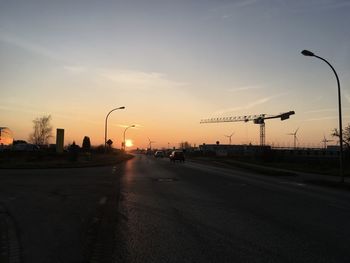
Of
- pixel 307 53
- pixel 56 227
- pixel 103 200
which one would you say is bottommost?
pixel 56 227

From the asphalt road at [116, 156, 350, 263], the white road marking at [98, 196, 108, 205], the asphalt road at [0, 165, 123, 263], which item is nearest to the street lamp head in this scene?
the asphalt road at [116, 156, 350, 263]

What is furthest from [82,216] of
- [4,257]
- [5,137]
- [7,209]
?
[5,137]

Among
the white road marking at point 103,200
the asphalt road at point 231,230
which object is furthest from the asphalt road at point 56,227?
the asphalt road at point 231,230

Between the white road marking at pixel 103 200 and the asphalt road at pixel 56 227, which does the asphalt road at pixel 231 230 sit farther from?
the white road marking at pixel 103 200

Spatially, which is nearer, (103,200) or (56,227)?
(56,227)

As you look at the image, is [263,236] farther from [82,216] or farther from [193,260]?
[82,216]

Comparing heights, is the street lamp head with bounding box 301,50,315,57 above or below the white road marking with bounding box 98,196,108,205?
above

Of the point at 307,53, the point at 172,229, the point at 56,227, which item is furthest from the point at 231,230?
the point at 307,53

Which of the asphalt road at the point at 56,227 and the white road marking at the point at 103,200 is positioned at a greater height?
the white road marking at the point at 103,200

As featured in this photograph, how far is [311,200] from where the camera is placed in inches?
642

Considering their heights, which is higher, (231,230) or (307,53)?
(307,53)

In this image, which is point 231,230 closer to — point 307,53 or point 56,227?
point 56,227

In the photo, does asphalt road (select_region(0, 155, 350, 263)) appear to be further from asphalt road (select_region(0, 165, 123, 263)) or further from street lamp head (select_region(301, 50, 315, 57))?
street lamp head (select_region(301, 50, 315, 57))

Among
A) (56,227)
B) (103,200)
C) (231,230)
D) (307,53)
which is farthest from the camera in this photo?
(307,53)
